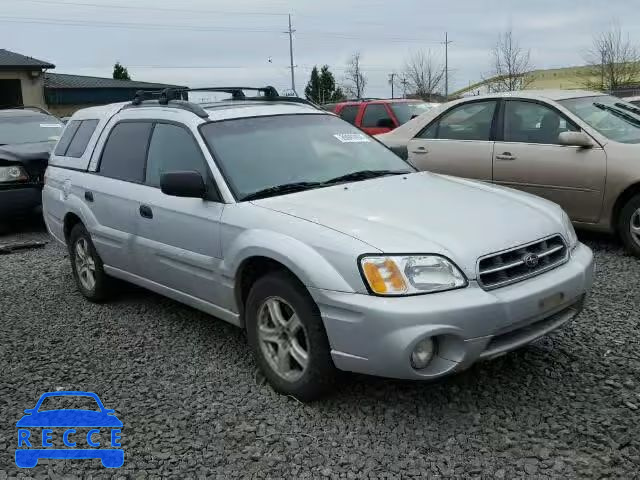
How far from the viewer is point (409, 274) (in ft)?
10.0

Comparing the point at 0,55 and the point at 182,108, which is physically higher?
the point at 0,55

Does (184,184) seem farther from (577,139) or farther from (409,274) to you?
(577,139)

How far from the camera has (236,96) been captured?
5297 mm

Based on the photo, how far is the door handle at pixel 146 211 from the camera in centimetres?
443

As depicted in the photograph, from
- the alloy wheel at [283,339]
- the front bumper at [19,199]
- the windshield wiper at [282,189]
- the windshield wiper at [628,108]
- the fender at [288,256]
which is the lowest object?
the alloy wheel at [283,339]

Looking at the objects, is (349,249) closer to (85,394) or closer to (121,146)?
(85,394)

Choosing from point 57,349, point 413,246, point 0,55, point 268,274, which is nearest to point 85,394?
point 57,349

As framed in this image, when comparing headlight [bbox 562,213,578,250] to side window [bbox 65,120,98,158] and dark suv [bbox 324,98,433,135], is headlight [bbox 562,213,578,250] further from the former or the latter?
dark suv [bbox 324,98,433,135]

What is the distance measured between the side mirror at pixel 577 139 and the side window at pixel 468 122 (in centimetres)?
95

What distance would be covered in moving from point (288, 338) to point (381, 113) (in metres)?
9.11

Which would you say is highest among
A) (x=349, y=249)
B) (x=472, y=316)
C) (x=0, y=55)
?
(x=0, y=55)

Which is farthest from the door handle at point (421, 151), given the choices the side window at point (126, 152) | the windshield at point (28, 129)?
the windshield at point (28, 129)

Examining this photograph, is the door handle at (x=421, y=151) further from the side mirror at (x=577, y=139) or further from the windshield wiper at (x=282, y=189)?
the windshield wiper at (x=282, y=189)

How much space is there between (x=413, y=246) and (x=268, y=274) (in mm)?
844
